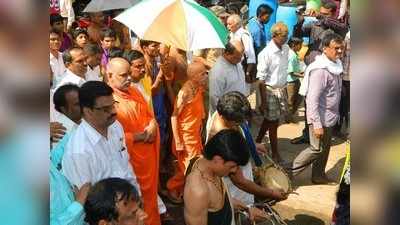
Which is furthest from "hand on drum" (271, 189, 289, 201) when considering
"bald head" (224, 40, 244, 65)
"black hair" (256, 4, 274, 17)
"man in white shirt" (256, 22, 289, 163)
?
"black hair" (256, 4, 274, 17)

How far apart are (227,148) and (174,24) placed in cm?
177

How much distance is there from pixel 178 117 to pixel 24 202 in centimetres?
315

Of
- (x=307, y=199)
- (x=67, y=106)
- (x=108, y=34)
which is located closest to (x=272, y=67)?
(x=307, y=199)

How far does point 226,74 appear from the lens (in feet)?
14.8

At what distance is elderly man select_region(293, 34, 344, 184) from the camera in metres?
4.62

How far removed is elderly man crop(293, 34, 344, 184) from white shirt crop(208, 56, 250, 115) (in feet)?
2.06

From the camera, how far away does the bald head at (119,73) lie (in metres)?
3.33

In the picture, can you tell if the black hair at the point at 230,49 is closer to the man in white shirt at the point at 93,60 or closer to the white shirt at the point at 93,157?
the man in white shirt at the point at 93,60

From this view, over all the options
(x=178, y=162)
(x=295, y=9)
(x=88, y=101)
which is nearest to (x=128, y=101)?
(x=88, y=101)

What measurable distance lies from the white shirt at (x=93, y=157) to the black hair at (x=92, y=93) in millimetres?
91

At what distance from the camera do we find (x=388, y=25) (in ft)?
3.52

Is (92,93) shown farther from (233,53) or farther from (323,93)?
(323,93)

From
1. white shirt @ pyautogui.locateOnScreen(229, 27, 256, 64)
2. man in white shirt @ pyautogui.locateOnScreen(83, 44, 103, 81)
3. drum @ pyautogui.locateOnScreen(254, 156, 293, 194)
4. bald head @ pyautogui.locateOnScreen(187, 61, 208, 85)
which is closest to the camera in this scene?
drum @ pyautogui.locateOnScreen(254, 156, 293, 194)

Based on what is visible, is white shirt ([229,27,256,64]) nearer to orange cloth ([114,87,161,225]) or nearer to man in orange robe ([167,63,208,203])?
man in orange robe ([167,63,208,203])
